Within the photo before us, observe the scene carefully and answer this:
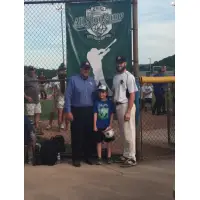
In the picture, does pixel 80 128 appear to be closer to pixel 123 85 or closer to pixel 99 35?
pixel 123 85

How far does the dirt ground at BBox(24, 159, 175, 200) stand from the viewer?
15.4 ft

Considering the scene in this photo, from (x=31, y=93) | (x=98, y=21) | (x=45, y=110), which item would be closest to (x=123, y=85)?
(x=98, y=21)

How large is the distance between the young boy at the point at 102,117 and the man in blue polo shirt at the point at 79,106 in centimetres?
13

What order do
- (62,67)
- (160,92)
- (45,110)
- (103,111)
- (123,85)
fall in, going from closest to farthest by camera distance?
(123,85) → (103,111) → (62,67) → (160,92) → (45,110)

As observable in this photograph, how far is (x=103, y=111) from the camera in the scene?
6.32 metres

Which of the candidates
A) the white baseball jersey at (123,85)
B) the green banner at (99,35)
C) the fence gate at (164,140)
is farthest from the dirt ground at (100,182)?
the green banner at (99,35)

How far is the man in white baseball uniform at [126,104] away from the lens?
6184mm

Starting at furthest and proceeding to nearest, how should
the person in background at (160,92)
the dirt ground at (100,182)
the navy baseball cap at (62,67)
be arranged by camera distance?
the person in background at (160,92) → the navy baseball cap at (62,67) → the dirt ground at (100,182)

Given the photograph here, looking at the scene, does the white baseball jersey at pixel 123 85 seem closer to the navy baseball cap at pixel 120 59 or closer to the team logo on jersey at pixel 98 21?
the navy baseball cap at pixel 120 59

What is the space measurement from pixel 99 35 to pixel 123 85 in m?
0.98

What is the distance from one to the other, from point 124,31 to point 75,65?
1.02 metres

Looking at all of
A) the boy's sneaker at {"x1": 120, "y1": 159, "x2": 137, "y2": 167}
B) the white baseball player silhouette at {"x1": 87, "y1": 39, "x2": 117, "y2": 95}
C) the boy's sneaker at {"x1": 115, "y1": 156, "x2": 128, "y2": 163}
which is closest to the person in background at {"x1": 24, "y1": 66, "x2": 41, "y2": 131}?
the white baseball player silhouette at {"x1": 87, "y1": 39, "x2": 117, "y2": 95}
